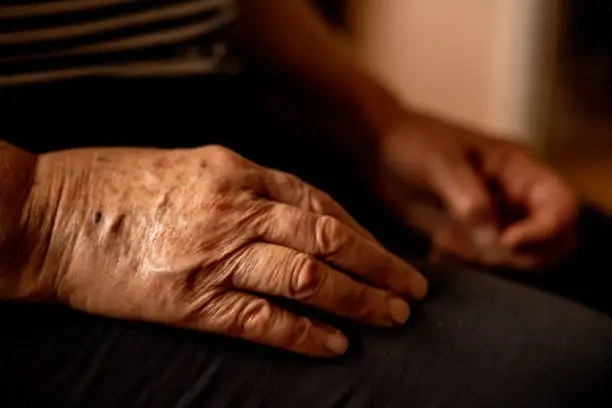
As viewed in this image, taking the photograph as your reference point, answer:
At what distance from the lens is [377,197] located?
3.01 ft

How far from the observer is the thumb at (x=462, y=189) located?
2.75 feet

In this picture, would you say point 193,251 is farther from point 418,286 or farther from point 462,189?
point 462,189

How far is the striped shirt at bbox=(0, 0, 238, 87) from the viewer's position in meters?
0.66

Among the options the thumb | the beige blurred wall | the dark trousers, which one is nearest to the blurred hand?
the thumb

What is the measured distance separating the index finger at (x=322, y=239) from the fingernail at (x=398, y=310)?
25 mm

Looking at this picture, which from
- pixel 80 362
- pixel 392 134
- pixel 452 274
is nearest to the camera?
pixel 80 362

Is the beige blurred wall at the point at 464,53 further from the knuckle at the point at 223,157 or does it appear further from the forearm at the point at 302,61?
the knuckle at the point at 223,157

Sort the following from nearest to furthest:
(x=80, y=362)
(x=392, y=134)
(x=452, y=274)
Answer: (x=80, y=362) → (x=452, y=274) → (x=392, y=134)

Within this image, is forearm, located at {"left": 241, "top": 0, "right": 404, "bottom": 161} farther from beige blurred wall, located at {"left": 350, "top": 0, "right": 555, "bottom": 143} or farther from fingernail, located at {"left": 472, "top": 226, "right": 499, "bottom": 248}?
beige blurred wall, located at {"left": 350, "top": 0, "right": 555, "bottom": 143}

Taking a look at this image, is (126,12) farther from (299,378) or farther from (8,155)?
(299,378)

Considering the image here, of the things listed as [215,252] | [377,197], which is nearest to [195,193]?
[215,252]

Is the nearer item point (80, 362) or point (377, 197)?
point (80, 362)

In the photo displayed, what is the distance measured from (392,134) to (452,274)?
27 cm

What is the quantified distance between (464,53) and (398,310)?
155cm
